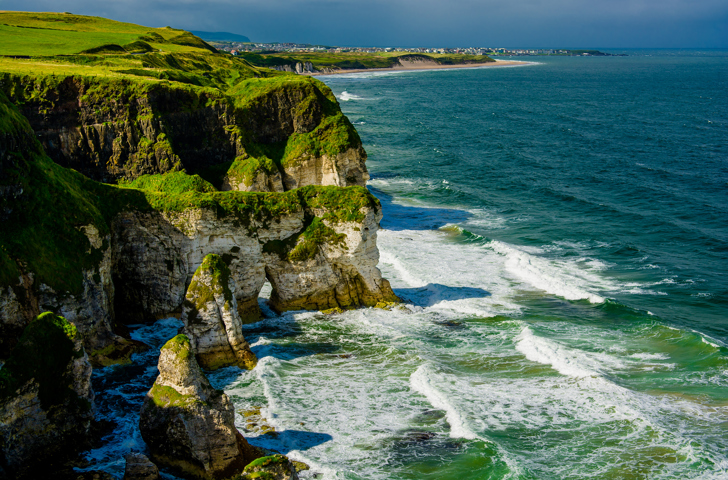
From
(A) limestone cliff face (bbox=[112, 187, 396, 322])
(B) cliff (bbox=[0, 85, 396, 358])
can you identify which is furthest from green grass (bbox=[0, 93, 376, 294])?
(A) limestone cliff face (bbox=[112, 187, 396, 322])

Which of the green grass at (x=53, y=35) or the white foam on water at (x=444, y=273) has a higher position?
the green grass at (x=53, y=35)

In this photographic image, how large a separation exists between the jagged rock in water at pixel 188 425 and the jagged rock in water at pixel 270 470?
269 centimetres

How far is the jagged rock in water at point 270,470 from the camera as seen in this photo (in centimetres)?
1544

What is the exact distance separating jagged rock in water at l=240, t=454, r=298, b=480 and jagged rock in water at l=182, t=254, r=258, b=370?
30.6 ft

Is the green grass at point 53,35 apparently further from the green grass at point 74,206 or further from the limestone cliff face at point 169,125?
the green grass at point 74,206

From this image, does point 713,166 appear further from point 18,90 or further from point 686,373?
point 18,90

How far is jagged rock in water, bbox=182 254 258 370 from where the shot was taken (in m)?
23.9

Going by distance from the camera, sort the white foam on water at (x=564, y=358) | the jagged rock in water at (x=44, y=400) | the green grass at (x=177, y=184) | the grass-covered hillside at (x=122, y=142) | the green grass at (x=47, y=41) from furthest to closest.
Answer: the green grass at (x=47, y=41)
the green grass at (x=177, y=184)
the white foam on water at (x=564, y=358)
the grass-covered hillside at (x=122, y=142)
the jagged rock in water at (x=44, y=400)

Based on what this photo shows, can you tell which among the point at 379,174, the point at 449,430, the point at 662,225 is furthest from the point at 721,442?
the point at 379,174

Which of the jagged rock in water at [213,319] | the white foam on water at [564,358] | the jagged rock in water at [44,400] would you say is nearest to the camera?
the jagged rock in water at [44,400]

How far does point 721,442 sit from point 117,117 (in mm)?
34723

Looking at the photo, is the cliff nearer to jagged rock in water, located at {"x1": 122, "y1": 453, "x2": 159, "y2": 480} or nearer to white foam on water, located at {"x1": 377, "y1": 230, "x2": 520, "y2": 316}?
white foam on water, located at {"x1": 377, "y1": 230, "x2": 520, "y2": 316}

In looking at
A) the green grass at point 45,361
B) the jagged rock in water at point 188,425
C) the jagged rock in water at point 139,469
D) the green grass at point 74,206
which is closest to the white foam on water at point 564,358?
the green grass at point 74,206

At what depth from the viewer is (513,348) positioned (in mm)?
27859
